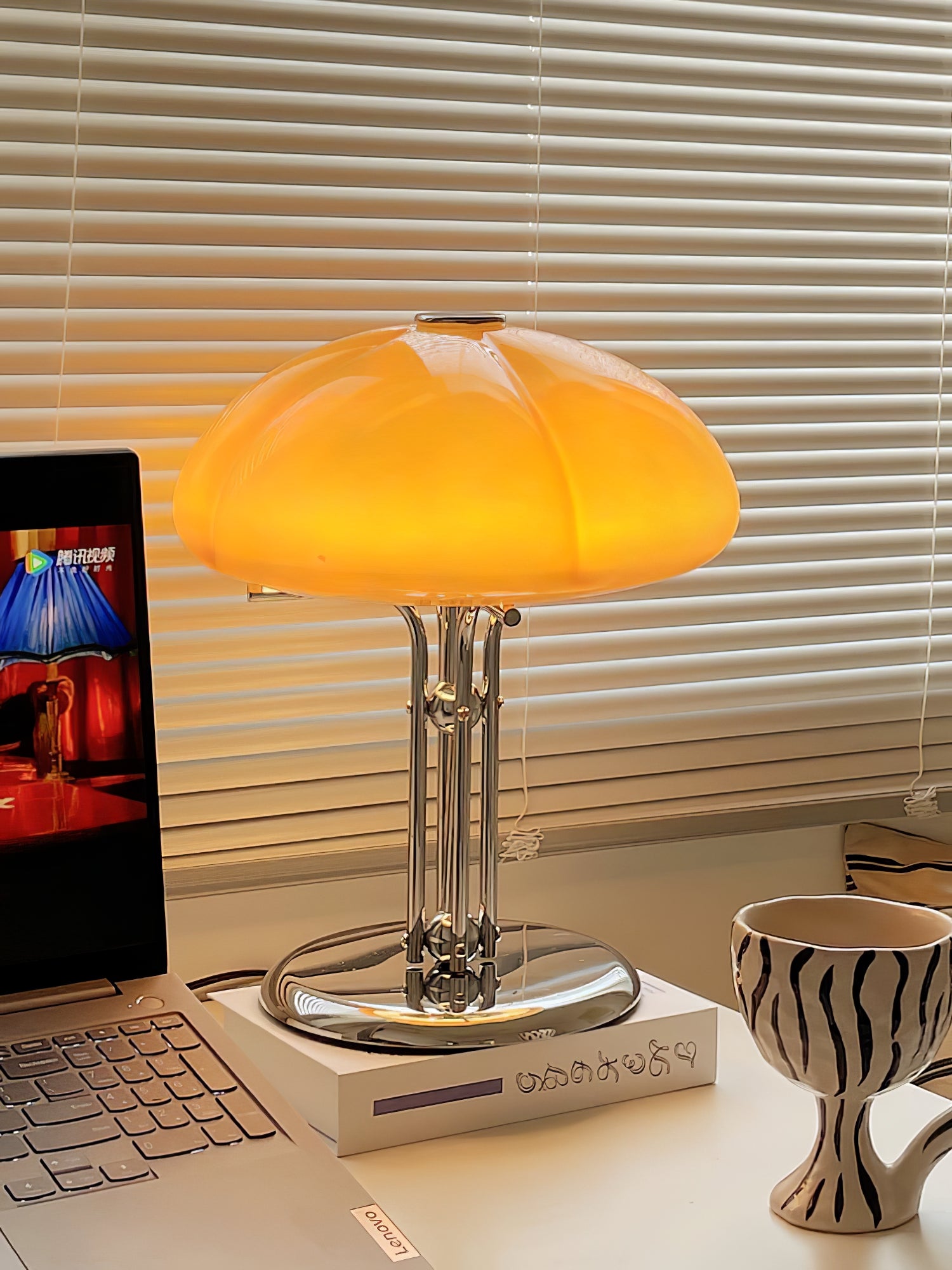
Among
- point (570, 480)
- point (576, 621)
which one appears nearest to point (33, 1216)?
point (570, 480)

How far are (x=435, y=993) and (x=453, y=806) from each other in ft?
0.36

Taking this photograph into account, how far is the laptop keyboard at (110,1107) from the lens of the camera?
619 mm

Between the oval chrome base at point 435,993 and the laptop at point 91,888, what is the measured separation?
95 mm

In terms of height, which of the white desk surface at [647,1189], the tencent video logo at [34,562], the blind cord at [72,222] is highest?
the blind cord at [72,222]

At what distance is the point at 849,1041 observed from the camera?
68 centimetres

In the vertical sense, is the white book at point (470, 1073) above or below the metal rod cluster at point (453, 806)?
below

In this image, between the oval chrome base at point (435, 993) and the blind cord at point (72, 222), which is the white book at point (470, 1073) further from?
the blind cord at point (72, 222)

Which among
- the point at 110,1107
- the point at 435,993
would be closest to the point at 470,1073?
the point at 435,993

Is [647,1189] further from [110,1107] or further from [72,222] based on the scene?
[72,222]

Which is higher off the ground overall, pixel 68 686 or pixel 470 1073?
pixel 68 686

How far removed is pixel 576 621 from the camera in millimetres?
1198

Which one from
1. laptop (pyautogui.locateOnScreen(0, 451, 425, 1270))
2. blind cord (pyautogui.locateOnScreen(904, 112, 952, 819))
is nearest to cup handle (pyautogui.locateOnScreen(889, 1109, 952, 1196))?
laptop (pyautogui.locateOnScreen(0, 451, 425, 1270))

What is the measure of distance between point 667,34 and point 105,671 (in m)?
0.74

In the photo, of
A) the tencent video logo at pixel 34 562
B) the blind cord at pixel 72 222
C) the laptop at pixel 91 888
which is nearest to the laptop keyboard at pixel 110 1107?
the laptop at pixel 91 888
